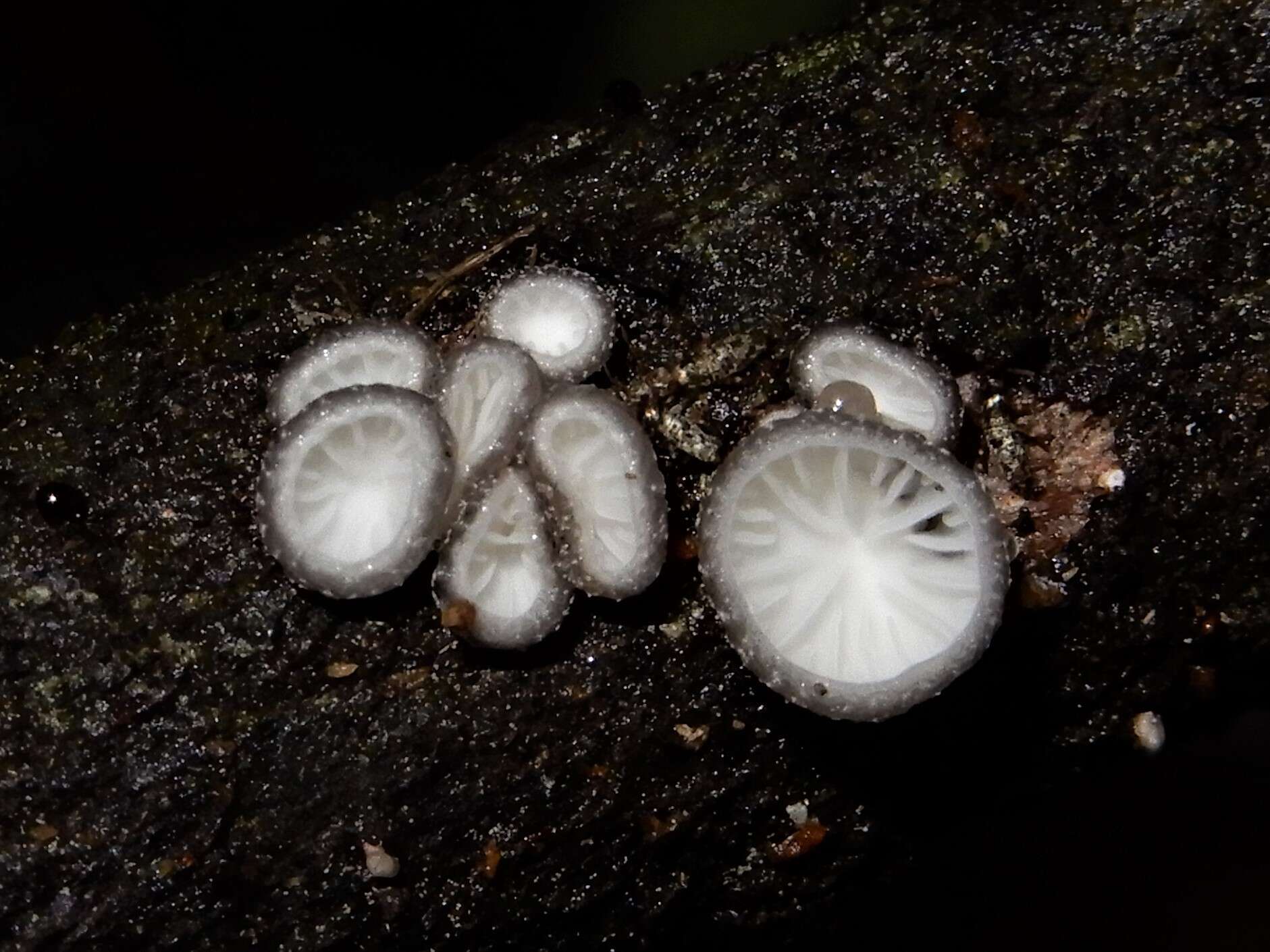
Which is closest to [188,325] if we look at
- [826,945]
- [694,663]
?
[694,663]

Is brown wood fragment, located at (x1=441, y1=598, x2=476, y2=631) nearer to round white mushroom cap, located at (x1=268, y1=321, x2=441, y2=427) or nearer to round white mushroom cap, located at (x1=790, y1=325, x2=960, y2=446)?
round white mushroom cap, located at (x1=268, y1=321, x2=441, y2=427)

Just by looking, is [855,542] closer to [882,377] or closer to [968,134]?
[882,377]

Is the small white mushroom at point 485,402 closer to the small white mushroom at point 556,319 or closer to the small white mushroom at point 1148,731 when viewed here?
the small white mushroom at point 556,319

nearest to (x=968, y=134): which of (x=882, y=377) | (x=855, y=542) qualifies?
(x=882, y=377)

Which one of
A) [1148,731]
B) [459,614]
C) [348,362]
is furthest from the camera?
[1148,731]

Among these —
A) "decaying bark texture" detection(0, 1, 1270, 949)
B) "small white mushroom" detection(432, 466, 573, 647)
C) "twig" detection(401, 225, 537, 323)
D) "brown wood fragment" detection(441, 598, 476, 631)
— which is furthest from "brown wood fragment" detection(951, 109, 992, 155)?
"brown wood fragment" detection(441, 598, 476, 631)
